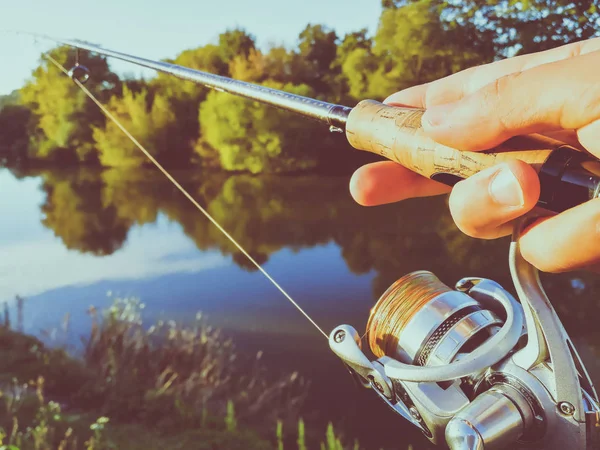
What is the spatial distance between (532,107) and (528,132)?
6cm

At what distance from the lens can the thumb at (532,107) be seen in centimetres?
80

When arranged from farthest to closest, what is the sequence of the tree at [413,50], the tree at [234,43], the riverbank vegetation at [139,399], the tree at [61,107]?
1. the tree at [234,43]
2. the tree at [61,107]
3. the tree at [413,50]
4. the riverbank vegetation at [139,399]

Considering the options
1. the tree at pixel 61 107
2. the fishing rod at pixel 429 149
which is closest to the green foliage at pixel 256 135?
the tree at pixel 61 107

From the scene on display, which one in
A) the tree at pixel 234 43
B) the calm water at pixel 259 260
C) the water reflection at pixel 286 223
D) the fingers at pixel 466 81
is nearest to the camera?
the fingers at pixel 466 81

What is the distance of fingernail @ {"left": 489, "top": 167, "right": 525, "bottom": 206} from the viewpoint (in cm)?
88

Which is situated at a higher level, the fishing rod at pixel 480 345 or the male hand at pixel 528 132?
the male hand at pixel 528 132

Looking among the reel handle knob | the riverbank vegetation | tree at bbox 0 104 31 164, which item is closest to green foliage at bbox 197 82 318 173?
tree at bbox 0 104 31 164

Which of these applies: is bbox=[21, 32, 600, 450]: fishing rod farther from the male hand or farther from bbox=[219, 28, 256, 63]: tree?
bbox=[219, 28, 256, 63]: tree

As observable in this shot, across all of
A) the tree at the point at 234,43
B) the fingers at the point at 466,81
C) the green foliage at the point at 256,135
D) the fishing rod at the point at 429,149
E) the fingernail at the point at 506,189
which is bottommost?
the fingernail at the point at 506,189

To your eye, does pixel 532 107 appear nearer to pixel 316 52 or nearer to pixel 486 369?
pixel 486 369

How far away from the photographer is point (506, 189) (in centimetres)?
90

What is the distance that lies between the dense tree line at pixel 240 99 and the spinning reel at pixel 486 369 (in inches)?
428

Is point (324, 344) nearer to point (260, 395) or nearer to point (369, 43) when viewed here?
point (260, 395)

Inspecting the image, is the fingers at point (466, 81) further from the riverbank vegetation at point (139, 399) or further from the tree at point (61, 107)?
the tree at point (61, 107)
